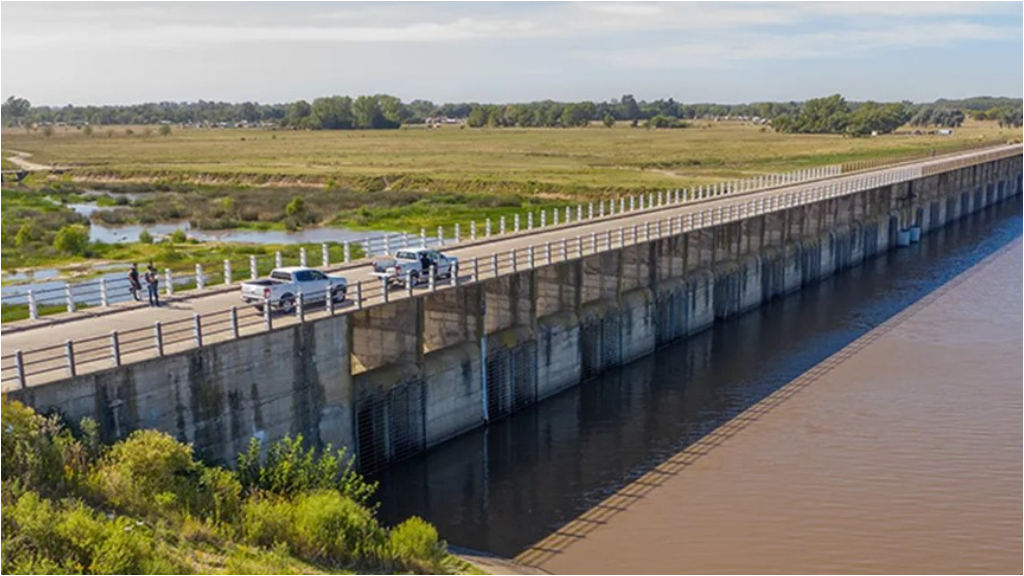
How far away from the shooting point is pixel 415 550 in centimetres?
2161

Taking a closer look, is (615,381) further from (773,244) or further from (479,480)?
(773,244)

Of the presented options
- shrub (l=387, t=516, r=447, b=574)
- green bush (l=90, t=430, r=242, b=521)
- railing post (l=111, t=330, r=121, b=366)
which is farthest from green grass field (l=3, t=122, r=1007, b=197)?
green bush (l=90, t=430, r=242, b=521)

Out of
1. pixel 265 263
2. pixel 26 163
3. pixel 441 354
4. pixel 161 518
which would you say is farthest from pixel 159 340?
pixel 26 163

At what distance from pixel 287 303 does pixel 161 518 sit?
11325 millimetres

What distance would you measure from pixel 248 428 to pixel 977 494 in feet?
65.4

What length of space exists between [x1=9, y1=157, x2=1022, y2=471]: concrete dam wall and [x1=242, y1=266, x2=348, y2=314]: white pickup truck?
55.2 inches

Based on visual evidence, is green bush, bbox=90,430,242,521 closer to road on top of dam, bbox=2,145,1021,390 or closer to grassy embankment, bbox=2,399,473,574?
grassy embankment, bbox=2,399,473,574

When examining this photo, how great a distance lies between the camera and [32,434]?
62.7 ft

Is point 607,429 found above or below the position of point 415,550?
below

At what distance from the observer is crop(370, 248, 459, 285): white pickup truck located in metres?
33.4

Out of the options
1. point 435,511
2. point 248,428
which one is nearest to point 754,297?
point 435,511

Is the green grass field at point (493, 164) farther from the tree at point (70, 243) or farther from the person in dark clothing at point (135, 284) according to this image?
the person in dark clothing at point (135, 284)

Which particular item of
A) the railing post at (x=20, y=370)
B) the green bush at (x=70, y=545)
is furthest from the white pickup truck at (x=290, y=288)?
the green bush at (x=70, y=545)

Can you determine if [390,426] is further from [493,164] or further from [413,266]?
[493,164]
